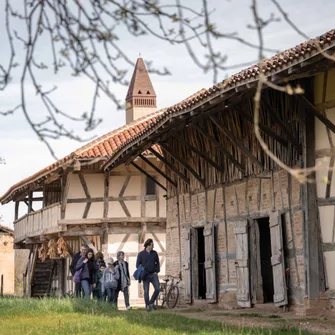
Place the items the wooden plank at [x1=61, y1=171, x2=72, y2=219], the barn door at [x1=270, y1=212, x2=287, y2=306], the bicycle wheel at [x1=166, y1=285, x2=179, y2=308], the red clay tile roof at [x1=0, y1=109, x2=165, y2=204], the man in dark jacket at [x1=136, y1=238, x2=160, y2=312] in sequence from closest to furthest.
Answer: the barn door at [x1=270, y1=212, x2=287, y2=306], the man in dark jacket at [x1=136, y1=238, x2=160, y2=312], the bicycle wheel at [x1=166, y1=285, x2=179, y2=308], the red clay tile roof at [x1=0, y1=109, x2=165, y2=204], the wooden plank at [x1=61, y1=171, x2=72, y2=219]

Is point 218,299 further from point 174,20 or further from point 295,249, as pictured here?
point 174,20

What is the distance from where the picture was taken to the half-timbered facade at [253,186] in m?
14.4

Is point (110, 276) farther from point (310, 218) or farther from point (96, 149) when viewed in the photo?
point (96, 149)

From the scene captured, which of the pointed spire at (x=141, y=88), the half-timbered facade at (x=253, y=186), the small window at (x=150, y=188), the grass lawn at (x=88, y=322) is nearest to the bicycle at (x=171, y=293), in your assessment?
the half-timbered facade at (x=253, y=186)

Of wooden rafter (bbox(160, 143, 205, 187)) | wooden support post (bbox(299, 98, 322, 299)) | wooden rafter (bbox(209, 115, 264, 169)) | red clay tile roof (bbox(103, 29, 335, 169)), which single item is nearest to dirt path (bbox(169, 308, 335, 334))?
wooden support post (bbox(299, 98, 322, 299))

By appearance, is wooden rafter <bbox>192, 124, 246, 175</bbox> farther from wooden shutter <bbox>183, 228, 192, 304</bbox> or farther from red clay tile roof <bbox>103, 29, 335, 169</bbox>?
wooden shutter <bbox>183, 228, 192, 304</bbox>

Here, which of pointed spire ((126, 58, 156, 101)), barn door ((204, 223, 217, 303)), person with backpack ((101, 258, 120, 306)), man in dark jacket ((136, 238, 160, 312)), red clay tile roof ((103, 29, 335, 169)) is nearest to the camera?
red clay tile roof ((103, 29, 335, 169))

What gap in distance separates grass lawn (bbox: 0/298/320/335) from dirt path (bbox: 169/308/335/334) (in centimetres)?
62

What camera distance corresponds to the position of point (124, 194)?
1092 inches

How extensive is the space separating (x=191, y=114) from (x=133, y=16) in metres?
11.2

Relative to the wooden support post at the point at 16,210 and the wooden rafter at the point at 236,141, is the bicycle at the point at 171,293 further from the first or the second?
the wooden support post at the point at 16,210

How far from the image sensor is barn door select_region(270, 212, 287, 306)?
15.8 m

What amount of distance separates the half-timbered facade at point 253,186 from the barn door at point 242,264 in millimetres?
22

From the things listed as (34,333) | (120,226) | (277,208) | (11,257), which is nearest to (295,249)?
(277,208)
